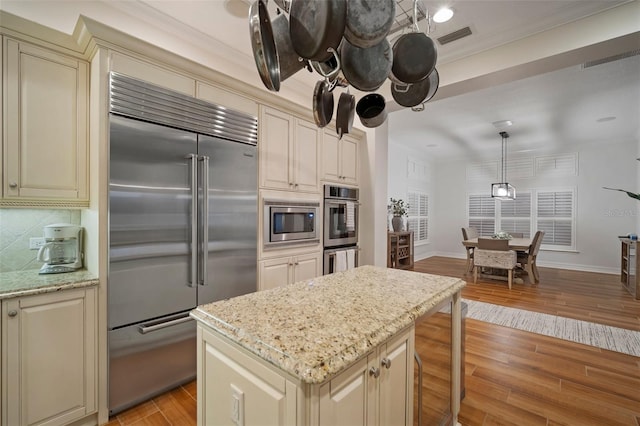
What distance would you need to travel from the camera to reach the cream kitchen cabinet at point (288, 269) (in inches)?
101

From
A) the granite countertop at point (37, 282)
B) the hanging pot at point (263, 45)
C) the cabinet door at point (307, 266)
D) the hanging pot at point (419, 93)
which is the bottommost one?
the cabinet door at point (307, 266)

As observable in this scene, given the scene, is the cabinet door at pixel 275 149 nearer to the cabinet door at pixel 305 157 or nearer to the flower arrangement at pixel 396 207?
the cabinet door at pixel 305 157

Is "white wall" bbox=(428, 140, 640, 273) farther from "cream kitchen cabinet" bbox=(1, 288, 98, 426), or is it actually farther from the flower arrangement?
"cream kitchen cabinet" bbox=(1, 288, 98, 426)

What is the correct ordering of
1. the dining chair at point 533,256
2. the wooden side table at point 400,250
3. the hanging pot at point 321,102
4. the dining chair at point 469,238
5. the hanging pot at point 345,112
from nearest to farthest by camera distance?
the hanging pot at point 321,102
the hanging pot at point 345,112
the dining chair at point 533,256
the wooden side table at point 400,250
the dining chair at point 469,238

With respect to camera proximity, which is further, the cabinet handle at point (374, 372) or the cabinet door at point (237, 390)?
the cabinet handle at point (374, 372)

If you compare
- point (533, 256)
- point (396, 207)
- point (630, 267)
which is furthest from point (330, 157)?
point (630, 267)

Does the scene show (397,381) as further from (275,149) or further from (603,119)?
(603,119)

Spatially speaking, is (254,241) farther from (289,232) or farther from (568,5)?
(568,5)

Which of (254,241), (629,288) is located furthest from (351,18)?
(629,288)

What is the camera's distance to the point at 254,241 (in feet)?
8.09

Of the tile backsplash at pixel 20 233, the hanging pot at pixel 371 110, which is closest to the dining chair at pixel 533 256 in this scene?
the hanging pot at pixel 371 110

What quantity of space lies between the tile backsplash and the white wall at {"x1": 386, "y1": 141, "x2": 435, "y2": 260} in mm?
5647

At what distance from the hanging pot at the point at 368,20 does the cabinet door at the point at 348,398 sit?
98cm

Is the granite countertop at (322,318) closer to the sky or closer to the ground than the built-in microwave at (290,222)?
closer to the ground
